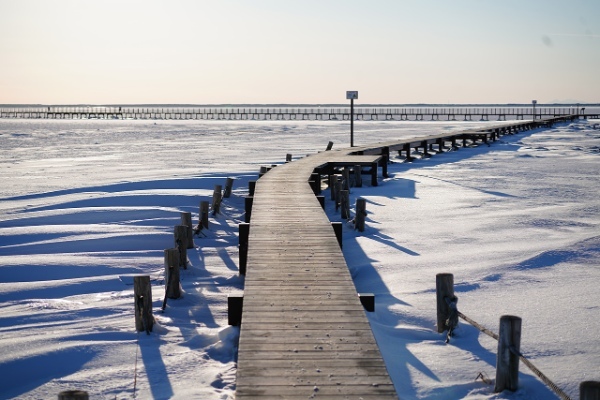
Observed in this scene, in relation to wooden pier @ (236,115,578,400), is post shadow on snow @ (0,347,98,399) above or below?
below

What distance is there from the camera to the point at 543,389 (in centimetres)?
567

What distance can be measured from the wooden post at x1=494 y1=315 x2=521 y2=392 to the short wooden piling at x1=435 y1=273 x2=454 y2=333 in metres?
1.37

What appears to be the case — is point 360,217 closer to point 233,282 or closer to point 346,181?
point 233,282

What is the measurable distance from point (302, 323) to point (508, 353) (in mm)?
1702

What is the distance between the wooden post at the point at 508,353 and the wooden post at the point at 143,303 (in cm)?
372

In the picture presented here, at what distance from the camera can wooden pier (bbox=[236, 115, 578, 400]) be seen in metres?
4.61

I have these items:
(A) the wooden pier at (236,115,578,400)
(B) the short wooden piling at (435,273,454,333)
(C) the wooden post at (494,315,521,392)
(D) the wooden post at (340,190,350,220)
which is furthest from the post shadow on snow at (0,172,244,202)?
(C) the wooden post at (494,315,521,392)

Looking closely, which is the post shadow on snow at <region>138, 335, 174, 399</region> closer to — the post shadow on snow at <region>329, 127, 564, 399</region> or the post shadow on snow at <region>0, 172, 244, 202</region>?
the post shadow on snow at <region>329, 127, 564, 399</region>

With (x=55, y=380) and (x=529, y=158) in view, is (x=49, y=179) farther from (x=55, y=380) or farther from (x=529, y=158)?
(x=529, y=158)

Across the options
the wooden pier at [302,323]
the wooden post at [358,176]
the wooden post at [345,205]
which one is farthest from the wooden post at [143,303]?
the wooden post at [358,176]

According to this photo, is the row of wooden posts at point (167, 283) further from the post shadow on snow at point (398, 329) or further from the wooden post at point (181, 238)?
the post shadow on snow at point (398, 329)

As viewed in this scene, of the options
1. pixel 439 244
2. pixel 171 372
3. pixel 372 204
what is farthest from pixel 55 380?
pixel 372 204

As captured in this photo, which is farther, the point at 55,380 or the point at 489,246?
the point at 489,246

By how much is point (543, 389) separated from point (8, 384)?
15.5 ft
